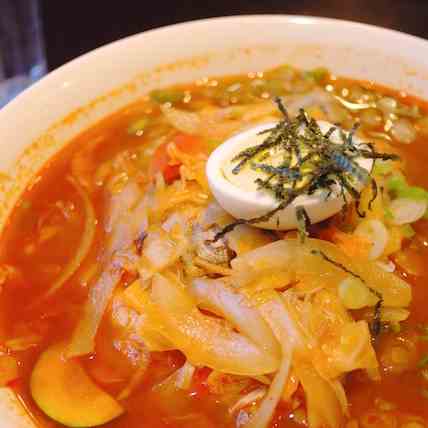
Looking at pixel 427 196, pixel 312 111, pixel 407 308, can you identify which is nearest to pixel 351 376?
pixel 407 308

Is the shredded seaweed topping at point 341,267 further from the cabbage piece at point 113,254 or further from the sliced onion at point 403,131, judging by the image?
the sliced onion at point 403,131

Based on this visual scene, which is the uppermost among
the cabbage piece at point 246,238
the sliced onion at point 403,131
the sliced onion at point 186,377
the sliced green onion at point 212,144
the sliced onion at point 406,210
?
the cabbage piece at point 246,238

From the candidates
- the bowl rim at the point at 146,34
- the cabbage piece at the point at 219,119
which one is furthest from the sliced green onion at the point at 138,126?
the bowl rim at the point at 146,34

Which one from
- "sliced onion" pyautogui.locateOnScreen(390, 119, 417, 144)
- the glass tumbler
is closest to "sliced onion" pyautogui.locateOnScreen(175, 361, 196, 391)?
"sliced onion" pyautogui.locateOnScreen(390, 119, 417, 144)

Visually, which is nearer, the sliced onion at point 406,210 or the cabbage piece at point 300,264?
the cabbage piece at point 300,264

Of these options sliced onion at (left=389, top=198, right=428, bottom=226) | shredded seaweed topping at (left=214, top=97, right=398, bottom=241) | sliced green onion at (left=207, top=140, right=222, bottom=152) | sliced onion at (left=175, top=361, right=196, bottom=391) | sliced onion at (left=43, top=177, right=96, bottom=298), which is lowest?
sliced onion at (left=175, top=361, right=196, bottom=391)

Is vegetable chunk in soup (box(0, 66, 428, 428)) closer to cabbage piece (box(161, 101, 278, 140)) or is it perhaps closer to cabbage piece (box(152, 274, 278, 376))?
cabbage piece (box(152, 274, 278, 376))

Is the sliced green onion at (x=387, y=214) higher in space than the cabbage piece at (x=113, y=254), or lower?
higher
